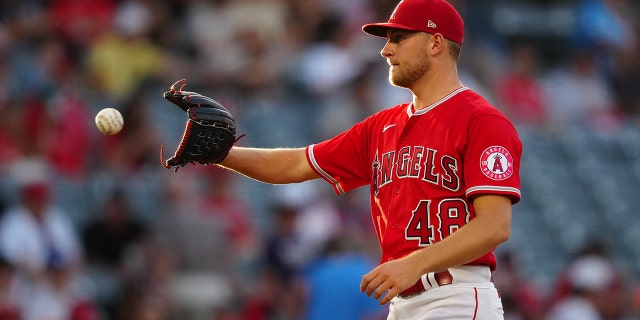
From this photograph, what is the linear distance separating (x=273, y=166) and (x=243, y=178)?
19.7ft

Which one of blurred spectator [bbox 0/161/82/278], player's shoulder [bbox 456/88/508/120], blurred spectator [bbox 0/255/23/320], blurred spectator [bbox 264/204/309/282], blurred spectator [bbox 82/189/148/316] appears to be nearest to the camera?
player's shoulder [bbox 456/88/508/120]

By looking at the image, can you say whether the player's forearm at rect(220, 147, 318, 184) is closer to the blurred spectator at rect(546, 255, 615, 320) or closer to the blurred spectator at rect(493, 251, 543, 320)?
the blurred spectator at rect(493, 251, 543, 320)

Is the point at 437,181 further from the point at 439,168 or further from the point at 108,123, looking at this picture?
the point at 108,123

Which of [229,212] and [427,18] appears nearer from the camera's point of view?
[427,18]

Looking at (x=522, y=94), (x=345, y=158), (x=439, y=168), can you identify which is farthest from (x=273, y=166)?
(x=522, y=94)

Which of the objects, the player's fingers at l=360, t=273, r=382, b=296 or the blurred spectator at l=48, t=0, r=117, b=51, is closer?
the player's fingers at l=360, t=273, r=382, b=296

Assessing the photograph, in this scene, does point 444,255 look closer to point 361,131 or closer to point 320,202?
point 361,131

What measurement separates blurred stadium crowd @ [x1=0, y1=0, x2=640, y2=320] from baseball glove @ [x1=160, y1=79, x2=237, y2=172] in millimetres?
3096

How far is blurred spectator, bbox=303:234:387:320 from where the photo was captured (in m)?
8.64

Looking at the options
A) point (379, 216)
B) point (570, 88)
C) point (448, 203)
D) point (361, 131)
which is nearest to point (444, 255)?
point (448, 203)

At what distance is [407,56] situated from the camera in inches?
214

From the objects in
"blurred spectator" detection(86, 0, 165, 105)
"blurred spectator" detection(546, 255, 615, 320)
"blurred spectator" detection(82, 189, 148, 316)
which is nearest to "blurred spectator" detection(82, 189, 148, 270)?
"blurred spectator" detection(82, 189, 148, 316)

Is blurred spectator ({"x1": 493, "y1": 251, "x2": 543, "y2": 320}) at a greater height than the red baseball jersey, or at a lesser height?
greater

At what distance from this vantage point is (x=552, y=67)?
52.9 ft
